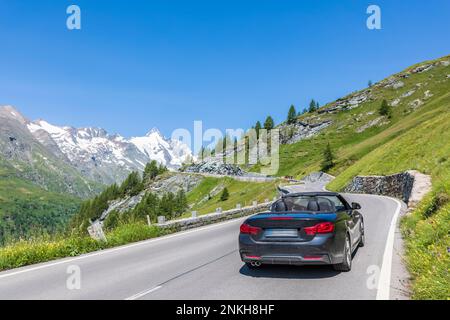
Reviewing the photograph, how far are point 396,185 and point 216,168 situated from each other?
348 ft

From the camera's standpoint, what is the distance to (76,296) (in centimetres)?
649

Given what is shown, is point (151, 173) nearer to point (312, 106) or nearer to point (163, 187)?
point (163, 187)

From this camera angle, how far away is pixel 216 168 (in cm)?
13762

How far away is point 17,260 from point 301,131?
462 ft

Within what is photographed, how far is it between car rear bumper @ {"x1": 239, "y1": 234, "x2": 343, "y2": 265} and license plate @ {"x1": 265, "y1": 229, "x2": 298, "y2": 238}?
145mm

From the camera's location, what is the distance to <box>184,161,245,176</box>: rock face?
416 feet

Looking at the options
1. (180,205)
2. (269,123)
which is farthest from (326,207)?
(269,123)

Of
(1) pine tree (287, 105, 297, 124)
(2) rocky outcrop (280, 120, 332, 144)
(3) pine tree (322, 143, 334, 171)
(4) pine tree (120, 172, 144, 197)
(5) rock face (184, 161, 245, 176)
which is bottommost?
(4) pine tree (120, 172, 144, 197)

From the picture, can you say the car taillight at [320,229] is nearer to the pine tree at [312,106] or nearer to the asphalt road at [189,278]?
the asphalt road at [189,278]

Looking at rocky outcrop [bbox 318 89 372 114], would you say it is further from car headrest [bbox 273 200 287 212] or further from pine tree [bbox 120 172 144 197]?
car headrest [bbox 273 200 287 212]

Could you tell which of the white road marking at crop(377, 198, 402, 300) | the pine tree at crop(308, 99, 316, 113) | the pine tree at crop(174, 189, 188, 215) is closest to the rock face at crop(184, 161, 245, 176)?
the pine tree at crop(174, 189, 188, 215)

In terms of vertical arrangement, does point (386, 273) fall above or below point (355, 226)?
below

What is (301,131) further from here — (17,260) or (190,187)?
(17,260)
